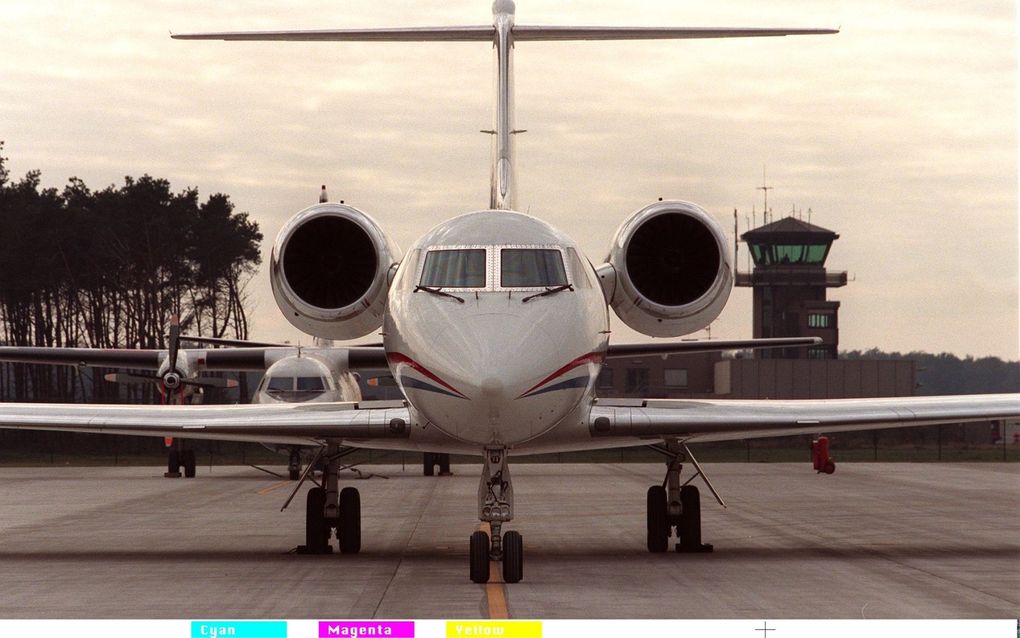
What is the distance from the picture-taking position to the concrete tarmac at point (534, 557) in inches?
464

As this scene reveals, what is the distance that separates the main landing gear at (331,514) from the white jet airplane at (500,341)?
1.0 inches

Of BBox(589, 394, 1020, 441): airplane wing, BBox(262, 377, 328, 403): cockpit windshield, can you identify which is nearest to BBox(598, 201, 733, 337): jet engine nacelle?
BBox(589, 394, 1020, 441): airplane wing

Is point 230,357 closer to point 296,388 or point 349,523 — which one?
point 296,388

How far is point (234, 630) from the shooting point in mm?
9367

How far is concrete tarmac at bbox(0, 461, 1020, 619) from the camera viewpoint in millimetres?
11789

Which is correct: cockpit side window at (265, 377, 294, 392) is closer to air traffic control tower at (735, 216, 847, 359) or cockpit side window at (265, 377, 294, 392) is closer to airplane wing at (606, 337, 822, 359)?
airplane wing at (606, 337, 822, 359)

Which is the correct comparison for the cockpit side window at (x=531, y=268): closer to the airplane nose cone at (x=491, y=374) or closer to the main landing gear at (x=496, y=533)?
the airplane nose cone at (x=491, y=374)

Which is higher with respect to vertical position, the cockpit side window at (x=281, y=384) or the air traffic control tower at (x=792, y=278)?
the air traffic control tower at (x=792, y=278)

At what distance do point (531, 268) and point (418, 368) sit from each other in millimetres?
1417

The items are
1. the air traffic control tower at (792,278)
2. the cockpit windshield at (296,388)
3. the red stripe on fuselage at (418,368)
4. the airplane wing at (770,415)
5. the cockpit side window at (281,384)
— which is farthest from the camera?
the air traffic control tower at (792,278)

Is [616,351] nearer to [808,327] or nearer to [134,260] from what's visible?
[134,260]

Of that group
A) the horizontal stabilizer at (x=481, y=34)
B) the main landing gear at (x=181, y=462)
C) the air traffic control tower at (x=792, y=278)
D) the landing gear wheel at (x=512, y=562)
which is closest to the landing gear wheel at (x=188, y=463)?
the main landing gear at (x=181, y=462)

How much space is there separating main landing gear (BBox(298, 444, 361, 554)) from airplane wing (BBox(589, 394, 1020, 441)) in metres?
3.27

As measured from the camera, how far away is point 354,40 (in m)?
18.0
